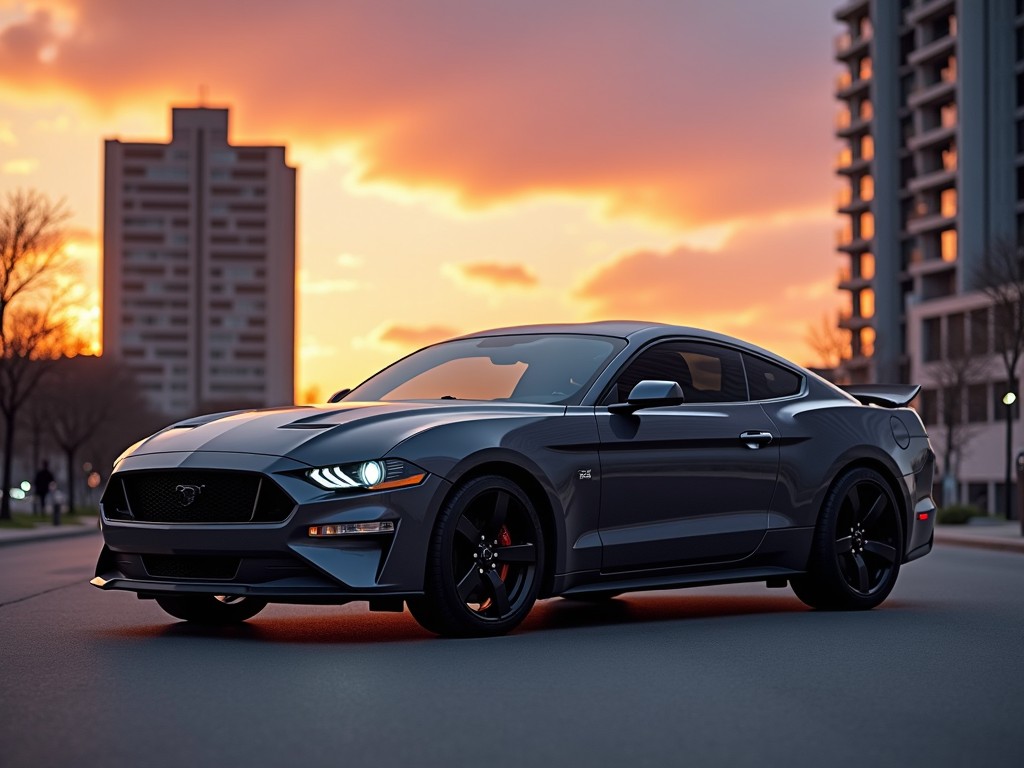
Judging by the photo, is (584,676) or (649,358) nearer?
(584,676)

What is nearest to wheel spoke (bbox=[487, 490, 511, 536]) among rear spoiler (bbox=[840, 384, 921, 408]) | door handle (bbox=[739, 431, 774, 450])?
door handle (bbox=[739, 431, 774, 450])

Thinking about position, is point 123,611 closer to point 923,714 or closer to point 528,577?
point 528,577

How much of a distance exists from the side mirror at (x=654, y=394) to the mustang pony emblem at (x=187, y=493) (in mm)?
2241

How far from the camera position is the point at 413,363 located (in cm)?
987

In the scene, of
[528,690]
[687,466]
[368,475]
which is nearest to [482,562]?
[368,475]

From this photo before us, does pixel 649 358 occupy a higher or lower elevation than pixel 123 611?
higher

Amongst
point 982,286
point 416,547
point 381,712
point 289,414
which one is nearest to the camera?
point 381,712

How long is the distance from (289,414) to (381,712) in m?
2.88

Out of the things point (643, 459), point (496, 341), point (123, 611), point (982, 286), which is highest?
point (982, 286)

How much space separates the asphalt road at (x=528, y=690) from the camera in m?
5.11

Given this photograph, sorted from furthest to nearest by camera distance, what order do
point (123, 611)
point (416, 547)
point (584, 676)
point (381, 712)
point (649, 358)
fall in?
point (123, 611) < point (649, 358) < point (416, 547) < point (584, 676) < point (381, 712)

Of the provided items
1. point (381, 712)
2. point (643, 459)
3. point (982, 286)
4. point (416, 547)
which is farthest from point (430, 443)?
point (982, 286)

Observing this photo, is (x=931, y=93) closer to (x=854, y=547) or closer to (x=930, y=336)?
(x=930, y=336)

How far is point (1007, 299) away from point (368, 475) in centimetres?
4464
